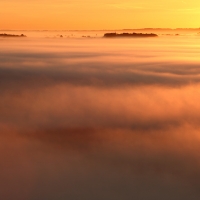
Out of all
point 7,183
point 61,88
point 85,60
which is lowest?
point 7,183

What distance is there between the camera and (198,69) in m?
36.0

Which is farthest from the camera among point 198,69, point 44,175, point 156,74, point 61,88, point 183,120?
point 198,69

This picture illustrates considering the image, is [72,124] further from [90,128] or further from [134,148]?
[134,148]

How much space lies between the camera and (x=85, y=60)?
142 feet

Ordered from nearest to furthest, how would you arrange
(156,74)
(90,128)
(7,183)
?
(7,183) < (90,128) < (156,74)

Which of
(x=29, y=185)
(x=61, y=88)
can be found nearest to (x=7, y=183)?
(x=29, y=185)

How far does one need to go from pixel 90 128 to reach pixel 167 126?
3001 mm

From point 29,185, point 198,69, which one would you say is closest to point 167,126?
point 29,185

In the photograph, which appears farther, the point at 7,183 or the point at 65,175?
the point at 65,175

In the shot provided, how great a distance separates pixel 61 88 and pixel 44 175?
16.4m

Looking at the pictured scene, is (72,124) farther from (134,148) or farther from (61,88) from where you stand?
(61,88)

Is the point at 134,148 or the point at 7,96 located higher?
the point at 7,96

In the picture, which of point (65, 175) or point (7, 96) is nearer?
point (65, 175)

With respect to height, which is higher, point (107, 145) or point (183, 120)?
point (183, 120)
